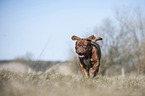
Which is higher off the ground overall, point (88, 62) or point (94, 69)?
point (88, 62)

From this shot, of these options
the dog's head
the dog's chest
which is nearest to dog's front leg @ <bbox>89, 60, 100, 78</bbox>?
the dog's chest

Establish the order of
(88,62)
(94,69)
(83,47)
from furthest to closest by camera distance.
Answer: (88,62), (94,69), (83,47)

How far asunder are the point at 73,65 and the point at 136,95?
54.5 ft

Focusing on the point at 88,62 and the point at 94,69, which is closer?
the point at 94,69

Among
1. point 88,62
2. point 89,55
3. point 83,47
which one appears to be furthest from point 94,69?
point 83,47

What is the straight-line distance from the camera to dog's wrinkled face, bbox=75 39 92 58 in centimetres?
455

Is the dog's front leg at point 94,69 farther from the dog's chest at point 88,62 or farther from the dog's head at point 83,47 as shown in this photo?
the dog's head at point 83,47

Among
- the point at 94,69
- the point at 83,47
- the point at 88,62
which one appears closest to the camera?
the point at 83,47

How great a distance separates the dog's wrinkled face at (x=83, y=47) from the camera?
4547 millimetres

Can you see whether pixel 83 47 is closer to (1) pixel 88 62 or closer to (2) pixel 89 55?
(2) pixel 89 55

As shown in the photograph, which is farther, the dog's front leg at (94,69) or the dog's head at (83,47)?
the dog's front leg at (94,69)

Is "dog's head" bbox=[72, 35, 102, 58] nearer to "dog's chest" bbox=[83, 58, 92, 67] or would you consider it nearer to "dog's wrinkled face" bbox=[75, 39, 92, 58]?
"dog's wrinkled face" bbox=[75, 39, 92, 58]

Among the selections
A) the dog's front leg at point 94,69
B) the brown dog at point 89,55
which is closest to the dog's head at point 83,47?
the brown dog at point 89,55

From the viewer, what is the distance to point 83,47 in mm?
4574
